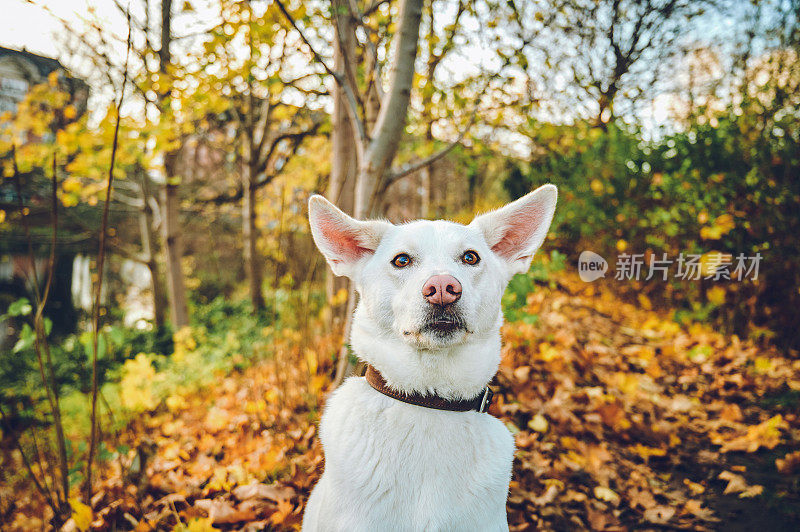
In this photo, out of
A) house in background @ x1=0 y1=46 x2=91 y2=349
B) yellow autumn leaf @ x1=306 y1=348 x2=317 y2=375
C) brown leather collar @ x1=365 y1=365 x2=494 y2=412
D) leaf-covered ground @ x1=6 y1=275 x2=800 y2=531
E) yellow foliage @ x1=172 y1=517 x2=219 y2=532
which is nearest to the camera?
brown leather collar @ x1=365 y1=365 x2=494 y2=412

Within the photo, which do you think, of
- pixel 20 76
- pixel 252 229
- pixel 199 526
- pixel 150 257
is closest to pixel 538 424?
pixel 199 526

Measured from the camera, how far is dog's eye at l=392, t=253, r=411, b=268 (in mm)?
1969

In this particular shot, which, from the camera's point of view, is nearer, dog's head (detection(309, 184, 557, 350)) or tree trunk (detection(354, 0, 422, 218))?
dog's head (detection(309, 184, 557, 350))

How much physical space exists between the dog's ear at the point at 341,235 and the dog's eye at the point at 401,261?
0.22 metres

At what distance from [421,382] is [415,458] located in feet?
1.09

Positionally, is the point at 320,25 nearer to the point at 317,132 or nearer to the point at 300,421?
the point at 317,132

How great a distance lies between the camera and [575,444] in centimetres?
343

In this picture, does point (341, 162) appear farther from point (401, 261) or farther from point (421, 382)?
point (421, 382)

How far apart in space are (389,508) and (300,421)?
7.43 feet

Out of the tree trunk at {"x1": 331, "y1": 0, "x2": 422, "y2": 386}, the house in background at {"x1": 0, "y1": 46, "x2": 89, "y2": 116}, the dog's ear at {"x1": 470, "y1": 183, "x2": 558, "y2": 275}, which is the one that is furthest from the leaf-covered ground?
the house in background at {"x1": 0, "y1": 46, "x2": 89, "y2": 116}

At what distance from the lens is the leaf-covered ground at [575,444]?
2.74 meters

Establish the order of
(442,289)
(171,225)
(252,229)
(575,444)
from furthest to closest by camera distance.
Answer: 1. (252,229)
2. (171,225)
3. (575,444)
4. (442,289)

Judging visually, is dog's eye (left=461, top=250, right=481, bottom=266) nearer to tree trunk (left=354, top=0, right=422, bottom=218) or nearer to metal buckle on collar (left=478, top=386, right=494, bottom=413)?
metal buckle on collar (left=478, top=386, right=494, bottom=413)

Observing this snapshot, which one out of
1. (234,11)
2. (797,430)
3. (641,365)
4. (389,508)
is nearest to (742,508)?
(797,430)
